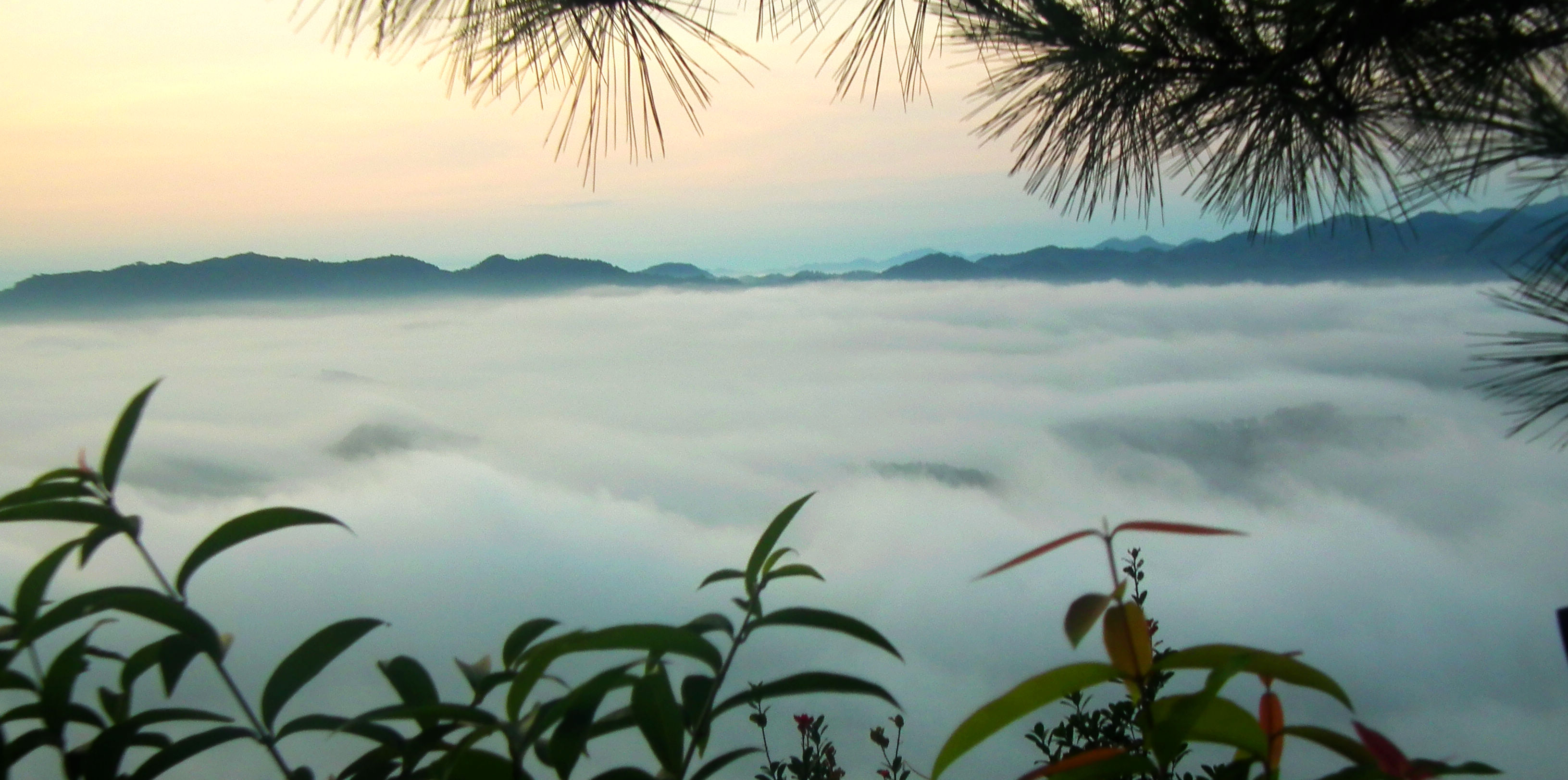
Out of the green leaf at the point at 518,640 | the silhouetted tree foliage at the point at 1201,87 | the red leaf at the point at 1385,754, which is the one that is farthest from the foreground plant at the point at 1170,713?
the silhouetted tree foliage at the point at 1201,87

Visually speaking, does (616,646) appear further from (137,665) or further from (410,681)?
(137,665)

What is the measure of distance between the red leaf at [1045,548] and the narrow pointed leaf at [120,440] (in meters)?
0.40

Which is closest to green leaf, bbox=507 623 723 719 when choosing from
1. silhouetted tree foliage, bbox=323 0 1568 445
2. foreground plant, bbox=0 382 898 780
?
foreground plant, bbox=0 382 898 780

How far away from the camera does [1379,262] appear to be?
6.63 feet

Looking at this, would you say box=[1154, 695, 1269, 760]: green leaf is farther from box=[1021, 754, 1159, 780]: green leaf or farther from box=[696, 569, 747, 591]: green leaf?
box=[696, 569, 747, 591]: green leaf

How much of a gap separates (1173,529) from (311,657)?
406 millimetres

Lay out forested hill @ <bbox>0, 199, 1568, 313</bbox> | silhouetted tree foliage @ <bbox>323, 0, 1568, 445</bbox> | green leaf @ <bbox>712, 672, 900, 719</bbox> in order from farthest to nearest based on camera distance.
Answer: forested hill @ <bbox>0, 199, 1568, 313</bbox> → silhouetted tree foliage @ <bbox>323, 0, 1568, 445</bbox> → green leaf @ <bbox>712, 672, 900, 719</bbox>

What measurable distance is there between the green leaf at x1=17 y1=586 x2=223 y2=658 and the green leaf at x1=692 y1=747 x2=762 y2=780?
0.22m

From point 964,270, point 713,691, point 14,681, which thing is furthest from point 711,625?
point 964,270

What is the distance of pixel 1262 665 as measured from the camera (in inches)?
12.9

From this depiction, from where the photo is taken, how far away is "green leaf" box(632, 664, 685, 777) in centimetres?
35

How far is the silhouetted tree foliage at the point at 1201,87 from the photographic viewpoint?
996 mm

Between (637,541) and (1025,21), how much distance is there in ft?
3.54

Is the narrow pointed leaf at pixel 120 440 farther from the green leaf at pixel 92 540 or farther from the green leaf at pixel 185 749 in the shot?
the green leaf at pixel 185 749
